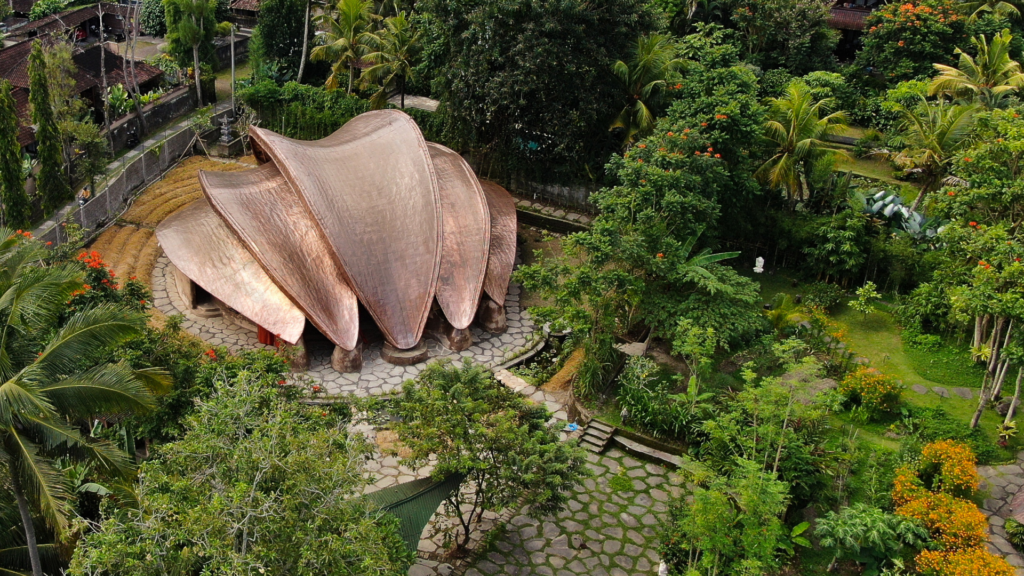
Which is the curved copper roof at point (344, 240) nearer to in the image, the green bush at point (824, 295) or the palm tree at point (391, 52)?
→ the green bush at point (824, 295)

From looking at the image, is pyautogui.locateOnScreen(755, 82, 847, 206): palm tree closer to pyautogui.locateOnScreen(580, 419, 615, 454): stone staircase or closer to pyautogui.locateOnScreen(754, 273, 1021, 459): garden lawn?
pyautogui.locateOnScreen(754, 273, 1021, 459): garden lawn

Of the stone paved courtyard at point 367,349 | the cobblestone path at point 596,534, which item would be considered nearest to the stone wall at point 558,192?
the stone paved courtyard at point 367,349

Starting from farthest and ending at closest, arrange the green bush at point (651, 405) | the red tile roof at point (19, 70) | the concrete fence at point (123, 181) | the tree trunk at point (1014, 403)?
1. the red tile roof at point (19, 70)
2. the concrete fence at point (123, 181)
3. the green bush at point (651, 405)
4. the tree trunk at point (1014, 403)

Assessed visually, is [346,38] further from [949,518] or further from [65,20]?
[949,518]

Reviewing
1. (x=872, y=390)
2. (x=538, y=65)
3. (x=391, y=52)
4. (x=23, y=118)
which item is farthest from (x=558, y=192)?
(x=23, y=118)

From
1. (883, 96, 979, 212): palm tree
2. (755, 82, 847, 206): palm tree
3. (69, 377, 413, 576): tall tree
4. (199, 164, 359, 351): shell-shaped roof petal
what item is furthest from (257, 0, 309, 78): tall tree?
(69, 377, 413, 576): tall tree

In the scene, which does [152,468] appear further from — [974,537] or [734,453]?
[974,537]
